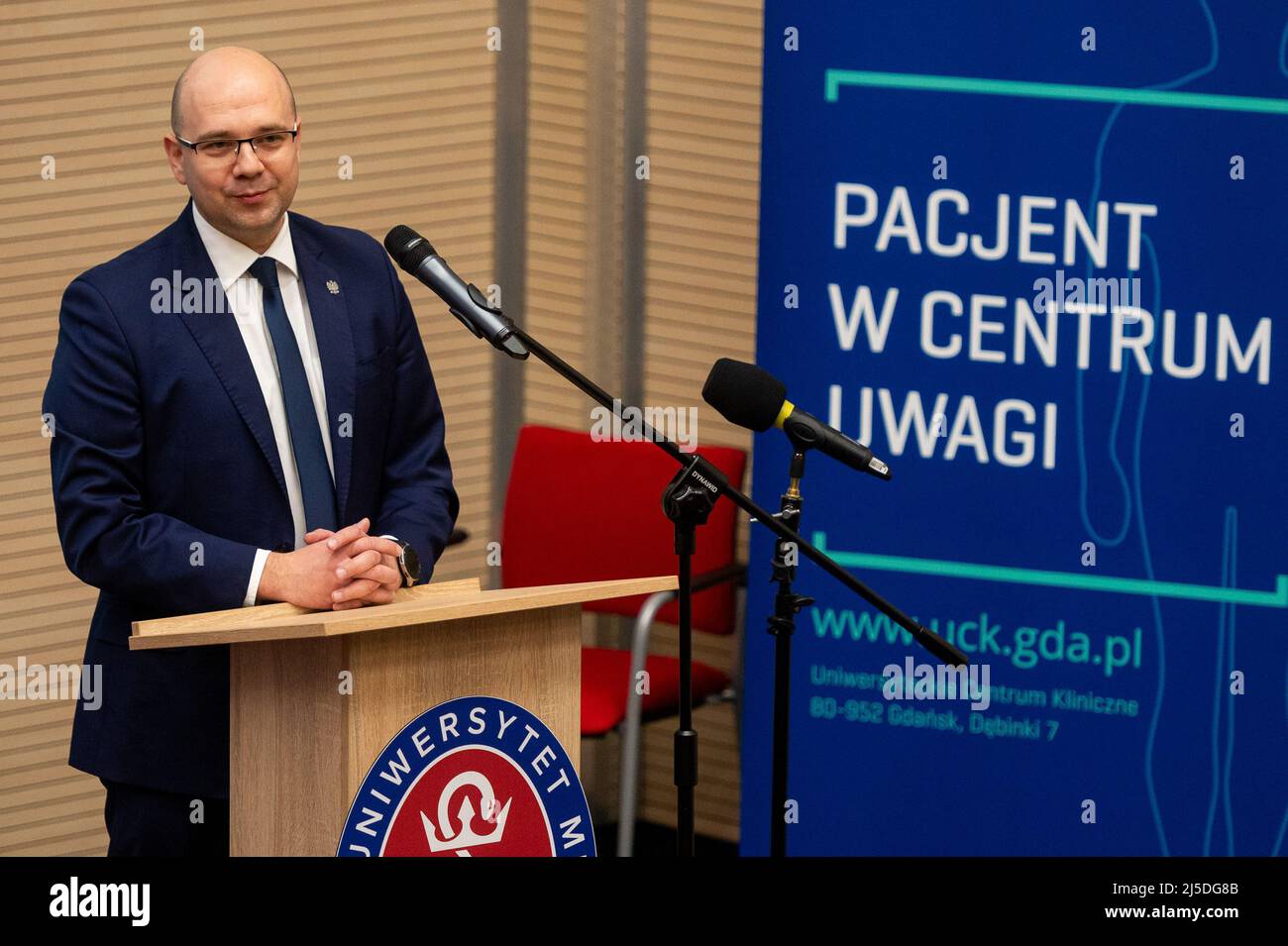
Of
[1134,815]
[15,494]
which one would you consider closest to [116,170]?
[15,494]

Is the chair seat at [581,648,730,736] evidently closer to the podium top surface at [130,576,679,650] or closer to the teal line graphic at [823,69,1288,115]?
the teal line graphic at [823,69,1288,115]

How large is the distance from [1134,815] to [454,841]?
195cm

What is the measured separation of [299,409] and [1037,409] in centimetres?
176

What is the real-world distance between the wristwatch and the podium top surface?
0.03 m

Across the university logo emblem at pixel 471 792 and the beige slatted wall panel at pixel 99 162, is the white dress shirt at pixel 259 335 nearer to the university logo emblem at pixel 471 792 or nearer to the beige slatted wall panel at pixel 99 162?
the university logo emblem at pixel 471 792

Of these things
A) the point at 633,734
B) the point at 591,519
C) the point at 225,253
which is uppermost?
the point at 225,253

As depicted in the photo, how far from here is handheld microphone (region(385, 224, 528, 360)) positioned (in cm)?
269

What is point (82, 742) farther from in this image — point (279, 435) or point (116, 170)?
point (116, 170)

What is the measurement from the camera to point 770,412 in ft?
9.48

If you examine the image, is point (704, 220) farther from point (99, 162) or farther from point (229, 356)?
point (229, 356)

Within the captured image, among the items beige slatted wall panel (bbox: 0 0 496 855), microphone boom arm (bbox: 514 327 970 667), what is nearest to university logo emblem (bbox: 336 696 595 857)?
microphone boom arm (bbox: 514 327 970 667)

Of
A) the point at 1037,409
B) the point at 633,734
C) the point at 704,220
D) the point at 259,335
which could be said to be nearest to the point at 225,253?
the point at 259,335

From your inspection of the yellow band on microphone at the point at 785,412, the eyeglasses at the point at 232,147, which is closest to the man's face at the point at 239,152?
the eyeglasses at the point at 232,147

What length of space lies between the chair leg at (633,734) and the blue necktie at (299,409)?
1341mm
